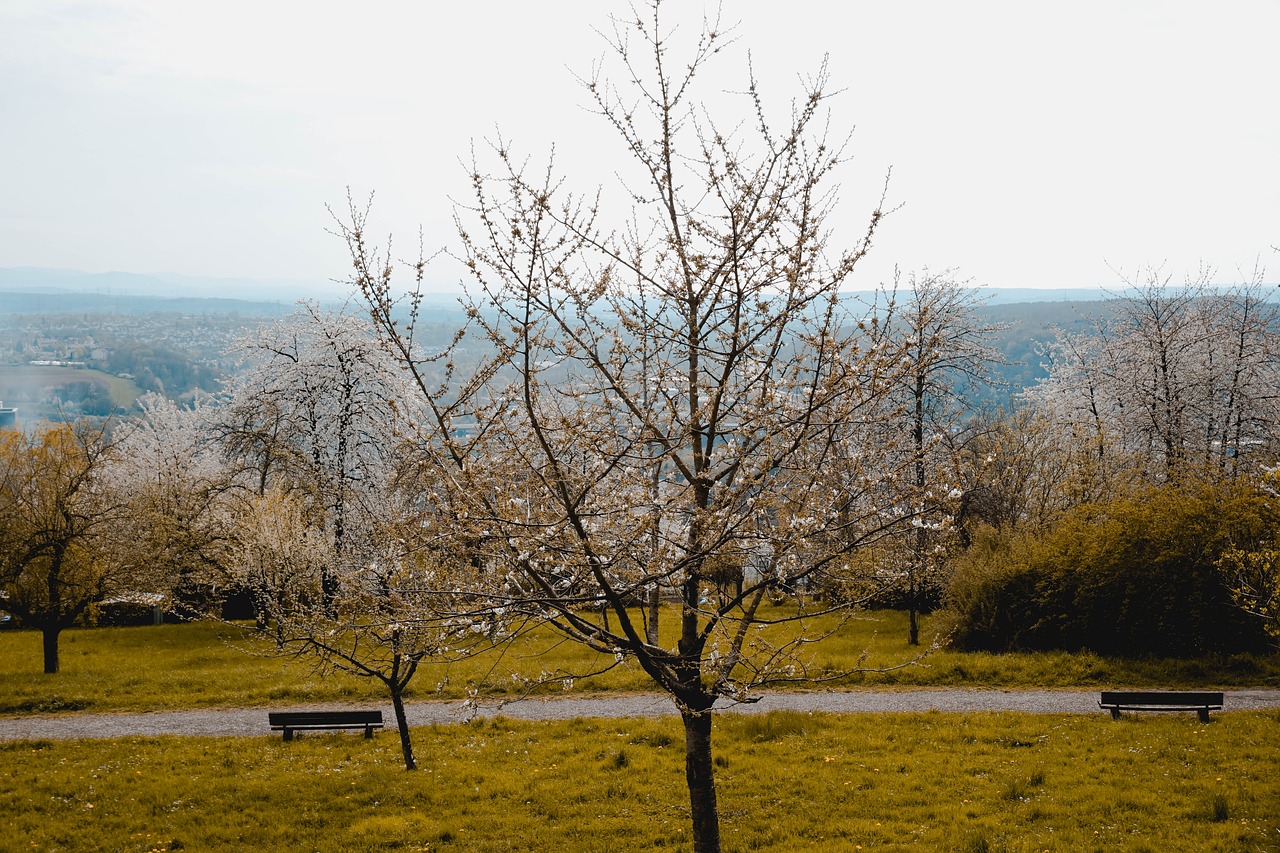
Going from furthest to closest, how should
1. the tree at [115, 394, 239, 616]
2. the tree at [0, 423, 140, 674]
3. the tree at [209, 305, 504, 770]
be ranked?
the tree at [115, 394, 239, 616] → the tree at [209, 305, 504, 770] → the tree at [0, 423, 140, 674]

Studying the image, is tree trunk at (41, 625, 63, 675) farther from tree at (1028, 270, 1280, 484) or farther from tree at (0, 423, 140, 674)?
tree at (1028, 270, 1280, 484)

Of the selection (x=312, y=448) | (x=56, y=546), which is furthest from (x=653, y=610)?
(x=312, y=448)

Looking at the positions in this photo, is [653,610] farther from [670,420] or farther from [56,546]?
[56,546]

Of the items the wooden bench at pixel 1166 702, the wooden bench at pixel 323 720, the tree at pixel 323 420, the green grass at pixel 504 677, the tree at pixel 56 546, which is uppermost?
the tree at pixel 323 420

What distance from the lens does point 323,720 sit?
1222 centimetres

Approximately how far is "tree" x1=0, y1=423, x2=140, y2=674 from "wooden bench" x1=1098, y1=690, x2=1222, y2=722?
2051 cm

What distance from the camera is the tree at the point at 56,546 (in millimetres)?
19047

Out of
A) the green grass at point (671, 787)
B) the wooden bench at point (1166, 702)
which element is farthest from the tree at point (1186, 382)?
the green grass at point (671, 787)

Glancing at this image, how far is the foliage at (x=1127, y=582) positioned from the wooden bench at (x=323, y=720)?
466 inches

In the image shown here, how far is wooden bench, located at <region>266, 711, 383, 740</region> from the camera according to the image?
481 inches

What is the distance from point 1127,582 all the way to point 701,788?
13.3m

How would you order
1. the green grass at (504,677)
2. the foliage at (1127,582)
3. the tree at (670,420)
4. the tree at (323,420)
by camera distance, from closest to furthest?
the tree at (670,420) < the green grass at (504,677) < the foliage at (1127,582) < the tree at (323,420)

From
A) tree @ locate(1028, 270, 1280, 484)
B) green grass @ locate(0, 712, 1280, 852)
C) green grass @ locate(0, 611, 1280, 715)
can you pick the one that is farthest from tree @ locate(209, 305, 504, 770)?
tree @ locate(1028, 270, 1280, 484)

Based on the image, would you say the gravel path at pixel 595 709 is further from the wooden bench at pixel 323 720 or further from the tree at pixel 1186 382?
the tree at pixel 1186 382
